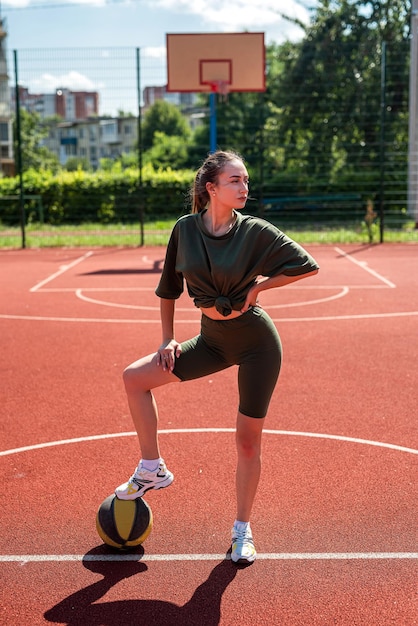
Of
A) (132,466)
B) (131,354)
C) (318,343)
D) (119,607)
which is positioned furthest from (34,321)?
(119,607)

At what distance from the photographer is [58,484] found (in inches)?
197

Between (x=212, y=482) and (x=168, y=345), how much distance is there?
1365 millimetres

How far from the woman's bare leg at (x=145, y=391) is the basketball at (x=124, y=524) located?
0.32 meters

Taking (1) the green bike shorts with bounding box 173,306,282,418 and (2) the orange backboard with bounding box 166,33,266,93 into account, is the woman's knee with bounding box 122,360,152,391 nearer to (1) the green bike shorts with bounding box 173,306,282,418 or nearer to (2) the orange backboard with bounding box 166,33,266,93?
(1) the green bike shorts with bounding box 173,306,282,418

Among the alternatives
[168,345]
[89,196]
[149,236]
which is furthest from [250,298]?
[89,196]

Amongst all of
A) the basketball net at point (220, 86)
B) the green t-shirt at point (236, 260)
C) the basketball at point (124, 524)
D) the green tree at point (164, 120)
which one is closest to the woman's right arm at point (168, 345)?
the green t-shirt at point (236, 260)

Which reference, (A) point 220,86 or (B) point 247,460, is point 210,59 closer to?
(A) point 220,86

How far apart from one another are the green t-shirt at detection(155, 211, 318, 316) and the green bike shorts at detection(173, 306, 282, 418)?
127 millimetres

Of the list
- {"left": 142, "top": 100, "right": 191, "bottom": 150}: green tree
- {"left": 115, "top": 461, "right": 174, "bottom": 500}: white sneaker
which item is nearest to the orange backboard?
{"left": 115, "top": 461, "right": 174, "bottom": 500}: white sneaker

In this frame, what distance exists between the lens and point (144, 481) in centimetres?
409

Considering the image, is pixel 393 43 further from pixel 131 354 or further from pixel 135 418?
pixel 135 418

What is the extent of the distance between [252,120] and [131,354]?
108 ft

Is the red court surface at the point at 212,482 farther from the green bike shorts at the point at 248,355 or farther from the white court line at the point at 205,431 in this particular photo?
the green bike shorts at the point at 248,355

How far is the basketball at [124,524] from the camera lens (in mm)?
4070
